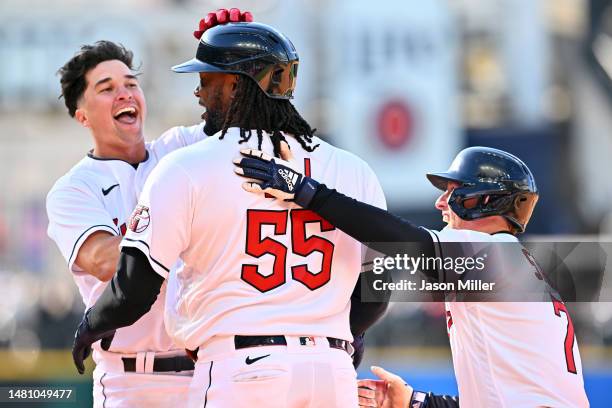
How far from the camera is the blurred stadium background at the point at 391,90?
984 inches

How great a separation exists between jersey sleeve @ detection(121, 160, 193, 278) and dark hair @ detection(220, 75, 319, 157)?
→ 0.29 meters

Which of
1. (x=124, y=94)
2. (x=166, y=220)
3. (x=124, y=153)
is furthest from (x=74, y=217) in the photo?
(x=166, y=220)

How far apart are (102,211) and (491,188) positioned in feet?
5.42

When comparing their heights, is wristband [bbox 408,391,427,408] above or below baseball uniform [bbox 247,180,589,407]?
below

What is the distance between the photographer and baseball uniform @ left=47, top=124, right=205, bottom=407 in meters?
4.98

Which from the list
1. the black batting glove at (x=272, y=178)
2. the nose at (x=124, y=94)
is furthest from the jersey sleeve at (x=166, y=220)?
the nose at (x=124, y=94)

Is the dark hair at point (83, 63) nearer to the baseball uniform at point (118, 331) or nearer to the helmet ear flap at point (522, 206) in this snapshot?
the baseball uniform at point (118, 331)

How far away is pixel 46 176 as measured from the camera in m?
28.8

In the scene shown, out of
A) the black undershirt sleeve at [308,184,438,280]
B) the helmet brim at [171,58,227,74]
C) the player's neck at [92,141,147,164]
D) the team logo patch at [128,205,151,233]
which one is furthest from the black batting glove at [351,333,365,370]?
the player's neck at [92,141,147,164]

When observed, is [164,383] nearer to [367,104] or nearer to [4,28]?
[367,104]

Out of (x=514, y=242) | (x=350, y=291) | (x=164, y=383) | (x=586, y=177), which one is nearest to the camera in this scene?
(x=350, y=291)

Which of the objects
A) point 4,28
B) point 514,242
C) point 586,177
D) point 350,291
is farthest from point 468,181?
point 4,28

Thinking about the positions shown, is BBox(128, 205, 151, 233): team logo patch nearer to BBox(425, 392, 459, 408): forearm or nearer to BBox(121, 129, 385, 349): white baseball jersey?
BBox(121, 129, 385, 349): white baseball jersey

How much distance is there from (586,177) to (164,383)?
2171cm
